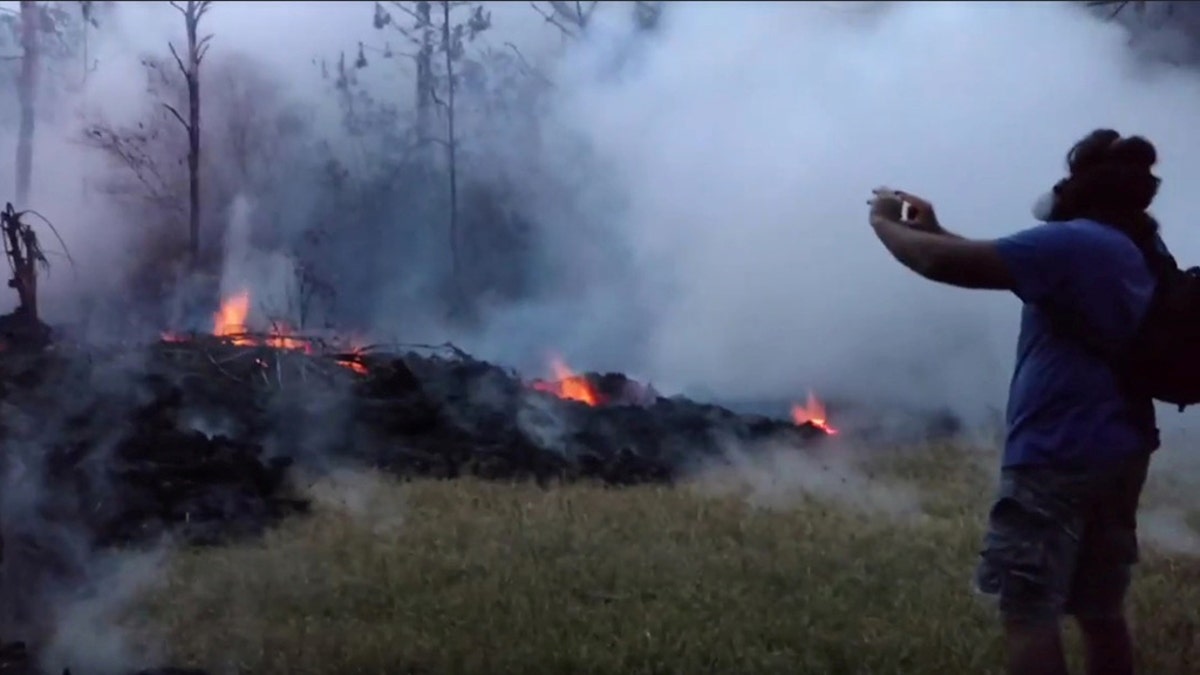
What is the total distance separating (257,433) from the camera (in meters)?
8.86

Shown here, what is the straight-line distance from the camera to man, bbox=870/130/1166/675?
3799 mm

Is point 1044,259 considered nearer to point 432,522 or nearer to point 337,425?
point 432,522

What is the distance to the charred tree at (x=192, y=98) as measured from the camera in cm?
884

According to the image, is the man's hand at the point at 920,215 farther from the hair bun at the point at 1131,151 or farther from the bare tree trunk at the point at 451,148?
the bare tree trunk at the point at 451,148

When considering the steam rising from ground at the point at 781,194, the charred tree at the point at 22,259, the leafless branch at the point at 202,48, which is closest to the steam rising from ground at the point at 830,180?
the steam rising from ground at the point at 781,194

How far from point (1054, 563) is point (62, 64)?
599 cm

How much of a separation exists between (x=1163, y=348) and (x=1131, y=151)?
539mm

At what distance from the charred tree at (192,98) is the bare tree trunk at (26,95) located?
862 millimetres

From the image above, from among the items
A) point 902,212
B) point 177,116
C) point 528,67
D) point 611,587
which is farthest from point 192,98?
point 902,212

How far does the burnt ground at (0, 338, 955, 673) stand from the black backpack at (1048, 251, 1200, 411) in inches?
140

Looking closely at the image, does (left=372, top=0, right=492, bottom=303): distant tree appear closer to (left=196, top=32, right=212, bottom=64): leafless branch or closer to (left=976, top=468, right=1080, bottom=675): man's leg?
(left=196, top=32, right=212, bottom=64): leafless branch

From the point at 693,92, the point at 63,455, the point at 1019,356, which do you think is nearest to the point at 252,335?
the point at 63,455

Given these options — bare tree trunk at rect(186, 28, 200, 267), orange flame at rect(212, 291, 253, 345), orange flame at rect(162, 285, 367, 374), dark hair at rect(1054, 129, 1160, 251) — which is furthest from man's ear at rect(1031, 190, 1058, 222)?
orange flame at rect(212, 291, 253, 345)

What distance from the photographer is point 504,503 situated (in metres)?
7.81
